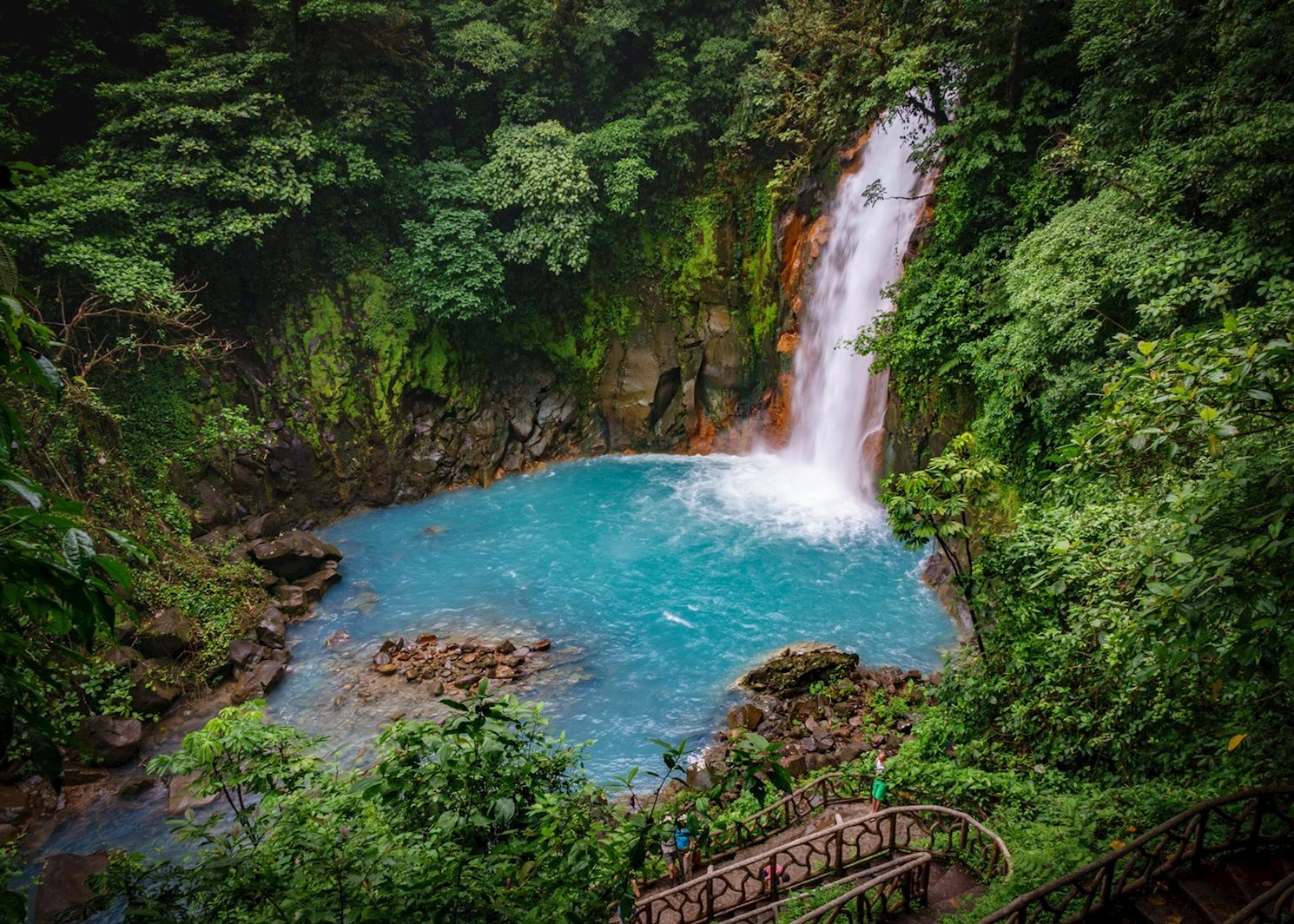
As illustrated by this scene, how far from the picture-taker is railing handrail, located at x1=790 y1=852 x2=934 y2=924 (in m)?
4.79

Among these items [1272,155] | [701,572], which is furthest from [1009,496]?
[701,572]

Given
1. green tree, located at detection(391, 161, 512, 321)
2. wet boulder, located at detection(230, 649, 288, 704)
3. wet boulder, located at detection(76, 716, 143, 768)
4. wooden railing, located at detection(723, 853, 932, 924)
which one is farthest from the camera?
green tree, located at detection(391, 161, 512, 321)

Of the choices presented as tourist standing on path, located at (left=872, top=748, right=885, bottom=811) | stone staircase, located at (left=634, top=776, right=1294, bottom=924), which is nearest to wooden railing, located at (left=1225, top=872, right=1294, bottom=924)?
stone staircase, located at (left=634, top=776, right=1294, bottom=924)

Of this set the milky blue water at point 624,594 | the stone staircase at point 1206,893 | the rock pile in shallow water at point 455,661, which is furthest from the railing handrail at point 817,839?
the rock pile in shallow water at point 455,661

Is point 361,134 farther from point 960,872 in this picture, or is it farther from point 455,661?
point 960,872

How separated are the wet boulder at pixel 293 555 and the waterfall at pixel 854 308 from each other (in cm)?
1237

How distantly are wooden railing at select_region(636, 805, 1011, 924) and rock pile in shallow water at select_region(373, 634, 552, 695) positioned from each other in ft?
19.5

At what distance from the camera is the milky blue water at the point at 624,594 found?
1162 cm

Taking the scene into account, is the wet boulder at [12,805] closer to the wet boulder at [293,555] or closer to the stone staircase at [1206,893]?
the wet boulder at [293,555]

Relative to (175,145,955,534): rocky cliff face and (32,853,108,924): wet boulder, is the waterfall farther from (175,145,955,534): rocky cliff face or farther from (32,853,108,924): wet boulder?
(32,853,108,924): wet boulder

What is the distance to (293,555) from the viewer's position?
14914 millimetres

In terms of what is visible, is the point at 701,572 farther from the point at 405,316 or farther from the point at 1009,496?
the point at 405,316

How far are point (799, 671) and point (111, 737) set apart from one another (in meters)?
10.6

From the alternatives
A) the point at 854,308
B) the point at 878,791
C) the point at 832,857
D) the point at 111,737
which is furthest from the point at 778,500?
the point at 111,737
